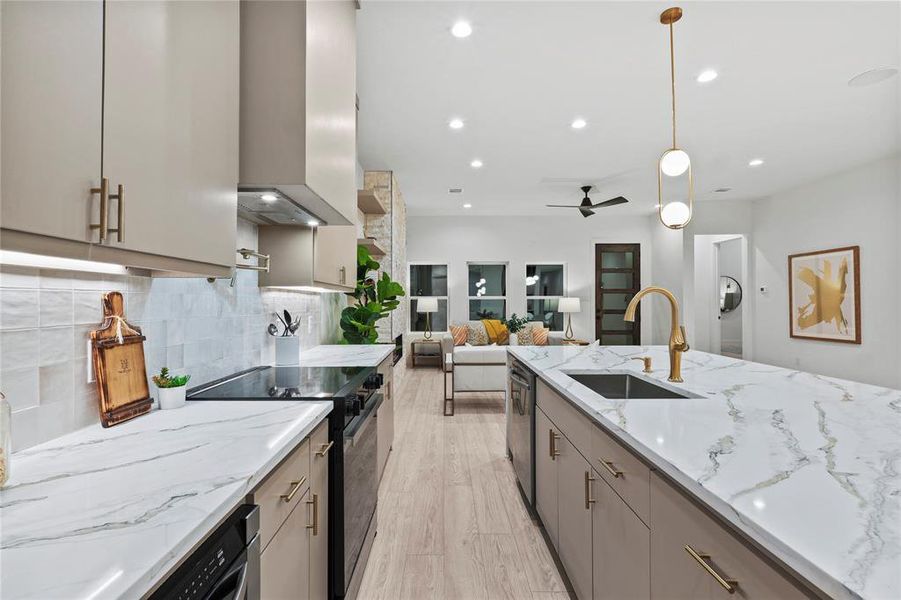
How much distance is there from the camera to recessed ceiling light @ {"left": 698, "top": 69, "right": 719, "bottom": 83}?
10.2ft

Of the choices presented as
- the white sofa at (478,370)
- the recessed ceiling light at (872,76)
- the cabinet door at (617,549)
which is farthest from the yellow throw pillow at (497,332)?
the cabinet door at (617,549)

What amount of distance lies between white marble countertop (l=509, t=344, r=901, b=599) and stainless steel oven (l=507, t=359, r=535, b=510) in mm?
641

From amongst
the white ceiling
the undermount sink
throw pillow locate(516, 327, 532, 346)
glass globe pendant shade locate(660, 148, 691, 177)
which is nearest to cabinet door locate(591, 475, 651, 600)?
the undermount sink

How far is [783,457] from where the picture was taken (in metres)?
0.90

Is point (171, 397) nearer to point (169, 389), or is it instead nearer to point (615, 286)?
point (169, 389)

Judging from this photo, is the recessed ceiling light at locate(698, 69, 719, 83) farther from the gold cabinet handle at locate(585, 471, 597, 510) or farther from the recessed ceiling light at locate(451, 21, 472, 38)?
the gold cabinet handle at locate(585, 471, 597, 510)

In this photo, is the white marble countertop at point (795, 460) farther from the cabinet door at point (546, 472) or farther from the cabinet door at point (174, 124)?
the cabinet door at point (174, 124)

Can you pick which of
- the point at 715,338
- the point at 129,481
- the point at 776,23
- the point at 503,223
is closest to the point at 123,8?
the point at 129,481

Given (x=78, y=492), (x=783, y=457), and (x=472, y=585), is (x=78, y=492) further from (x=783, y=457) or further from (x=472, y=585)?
(x=472, y=585)

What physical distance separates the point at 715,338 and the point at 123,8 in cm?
931

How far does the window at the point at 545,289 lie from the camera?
8625mm

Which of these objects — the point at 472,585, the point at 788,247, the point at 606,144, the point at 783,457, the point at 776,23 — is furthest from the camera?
the point at 788,247

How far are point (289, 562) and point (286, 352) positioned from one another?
1361 millimetres

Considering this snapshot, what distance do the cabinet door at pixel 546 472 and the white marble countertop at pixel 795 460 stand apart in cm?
37
